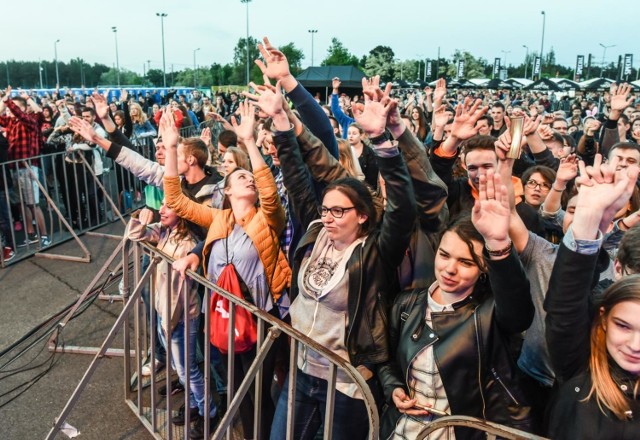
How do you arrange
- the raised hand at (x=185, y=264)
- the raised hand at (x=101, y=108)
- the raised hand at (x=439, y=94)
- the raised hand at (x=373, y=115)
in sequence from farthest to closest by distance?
1. the raised hand at (x=439, y=94)
2. the raised hand at (x=101, y=108)
3. the raised hand at (x=185, y=264)
4. the raised hand at (x=373, y=115)

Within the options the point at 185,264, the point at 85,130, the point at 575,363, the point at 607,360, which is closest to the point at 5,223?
the point at 85,130

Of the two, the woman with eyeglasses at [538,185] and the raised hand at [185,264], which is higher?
the woman with eyeglasses at [538,185]

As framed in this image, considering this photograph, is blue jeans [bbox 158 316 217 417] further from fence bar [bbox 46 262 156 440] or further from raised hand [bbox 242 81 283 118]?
raised hand [bbox 242 81 283 118]

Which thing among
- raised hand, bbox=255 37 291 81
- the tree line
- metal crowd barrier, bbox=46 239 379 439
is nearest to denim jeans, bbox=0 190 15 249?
metal crowd barrier, bbox=46 239 379 439

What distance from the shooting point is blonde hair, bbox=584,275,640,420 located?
163 cm

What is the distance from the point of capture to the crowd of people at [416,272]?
1726mm

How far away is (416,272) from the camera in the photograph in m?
2.61

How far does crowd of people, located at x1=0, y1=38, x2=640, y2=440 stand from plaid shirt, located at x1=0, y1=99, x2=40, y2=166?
199 inches

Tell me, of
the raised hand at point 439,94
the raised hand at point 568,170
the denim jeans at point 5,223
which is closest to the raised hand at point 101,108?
the denim jeans at point 5,223

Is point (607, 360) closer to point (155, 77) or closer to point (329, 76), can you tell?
point (329, 76)

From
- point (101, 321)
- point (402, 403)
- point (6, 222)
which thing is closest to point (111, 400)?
point (101, 321)

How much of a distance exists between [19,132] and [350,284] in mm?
7303

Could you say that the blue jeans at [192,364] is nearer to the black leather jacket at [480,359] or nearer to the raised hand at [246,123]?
the raised hand at [246,123]

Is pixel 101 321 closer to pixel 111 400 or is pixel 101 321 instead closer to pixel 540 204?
pixel 111 400
